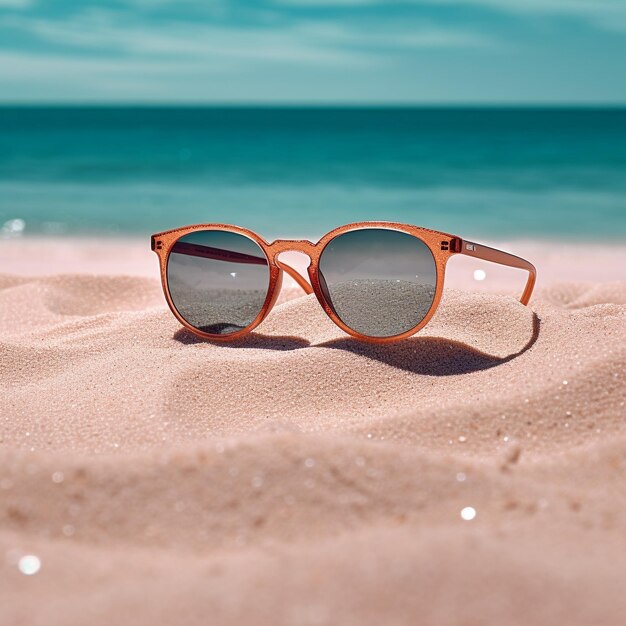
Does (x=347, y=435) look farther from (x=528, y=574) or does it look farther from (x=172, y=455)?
(x=528, y=574)

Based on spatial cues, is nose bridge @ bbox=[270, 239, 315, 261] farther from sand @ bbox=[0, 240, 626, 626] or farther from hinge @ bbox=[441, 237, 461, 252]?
hinge @ bbox=[441, 237, 461, 252]

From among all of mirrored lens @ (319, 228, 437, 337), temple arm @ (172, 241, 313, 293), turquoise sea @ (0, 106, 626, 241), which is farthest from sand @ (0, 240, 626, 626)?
turquoise sea @ (0, 106, 626, 241)

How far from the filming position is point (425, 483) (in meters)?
1.43

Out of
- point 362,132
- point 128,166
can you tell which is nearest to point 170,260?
point 128,166

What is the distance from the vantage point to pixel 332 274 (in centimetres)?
239

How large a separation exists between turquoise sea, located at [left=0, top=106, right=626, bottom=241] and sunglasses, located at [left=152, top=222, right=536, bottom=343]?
6.16 m

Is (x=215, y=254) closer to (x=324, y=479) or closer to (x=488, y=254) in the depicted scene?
(x=488, y=254)

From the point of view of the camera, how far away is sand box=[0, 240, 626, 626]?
1135 mm

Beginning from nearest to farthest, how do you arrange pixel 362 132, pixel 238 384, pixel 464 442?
pixel 464 442
pixel 238 384
pixel 362 132

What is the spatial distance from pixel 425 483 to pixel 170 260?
1456 millimetres

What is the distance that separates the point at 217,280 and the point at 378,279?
1.86 ft

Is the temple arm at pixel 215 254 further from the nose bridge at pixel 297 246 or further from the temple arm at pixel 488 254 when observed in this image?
the temple arm at pixel 488 254

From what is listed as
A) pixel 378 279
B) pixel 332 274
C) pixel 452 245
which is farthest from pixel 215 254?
pixel 452 245

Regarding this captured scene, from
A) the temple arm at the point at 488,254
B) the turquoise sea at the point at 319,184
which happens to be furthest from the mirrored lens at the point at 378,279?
the turquoise sea at the point at 319,184
